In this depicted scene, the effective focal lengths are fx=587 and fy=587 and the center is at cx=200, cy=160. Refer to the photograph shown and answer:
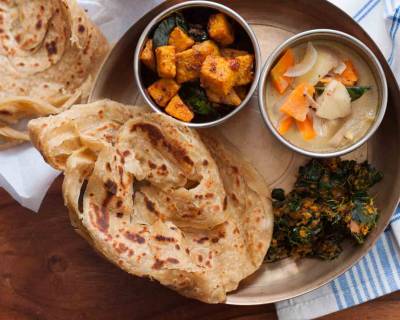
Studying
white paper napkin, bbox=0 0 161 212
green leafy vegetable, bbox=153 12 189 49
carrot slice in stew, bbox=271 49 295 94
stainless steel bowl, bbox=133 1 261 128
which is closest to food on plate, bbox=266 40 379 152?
carrot slice in stew, bbox=271 49 295 94

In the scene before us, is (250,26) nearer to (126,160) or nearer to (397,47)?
(397,47)

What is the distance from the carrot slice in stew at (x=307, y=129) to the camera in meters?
2.42

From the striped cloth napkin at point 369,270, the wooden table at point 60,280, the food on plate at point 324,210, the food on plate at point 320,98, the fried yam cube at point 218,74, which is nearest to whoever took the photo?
the fried yam cube at point 218,74

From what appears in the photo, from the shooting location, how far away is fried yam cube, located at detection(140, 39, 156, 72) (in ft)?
7.92

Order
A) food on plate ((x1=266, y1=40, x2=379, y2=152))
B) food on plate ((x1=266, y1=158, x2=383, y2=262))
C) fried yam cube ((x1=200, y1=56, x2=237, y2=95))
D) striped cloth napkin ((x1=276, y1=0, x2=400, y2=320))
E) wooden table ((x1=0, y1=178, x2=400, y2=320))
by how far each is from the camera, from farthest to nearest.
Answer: wooden table ((x1=0, y1=178, x2=400, y2=320)) < striped cloth napkin ((x1=276, y1=0, x2=400, y2=320)) < food on plate ((x1=266, y1=158, x2=383, y2=262)) < food on plate ((x1=266, y1=40, x2=379, y2=152)) < fried yam cube ((x1=200, y1=56, x2=237, y2=95))

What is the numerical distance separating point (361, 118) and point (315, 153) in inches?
10.1

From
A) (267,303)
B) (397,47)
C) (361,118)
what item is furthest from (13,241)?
(397,47)

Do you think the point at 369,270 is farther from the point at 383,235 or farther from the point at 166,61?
the point at 166,61

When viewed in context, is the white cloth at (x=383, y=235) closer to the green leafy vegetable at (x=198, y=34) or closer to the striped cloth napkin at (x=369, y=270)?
the striped cloth napkin at (x=369, y=270)

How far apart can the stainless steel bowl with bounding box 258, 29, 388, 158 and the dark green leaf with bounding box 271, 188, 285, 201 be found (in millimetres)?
269

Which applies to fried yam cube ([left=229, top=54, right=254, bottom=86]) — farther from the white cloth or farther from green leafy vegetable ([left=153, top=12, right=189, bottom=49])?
the white cloth

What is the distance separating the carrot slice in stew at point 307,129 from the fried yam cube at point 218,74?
34cm

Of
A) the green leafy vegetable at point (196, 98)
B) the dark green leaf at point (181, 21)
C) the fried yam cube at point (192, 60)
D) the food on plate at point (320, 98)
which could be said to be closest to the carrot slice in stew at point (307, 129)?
the food on plate at point (320, 98)

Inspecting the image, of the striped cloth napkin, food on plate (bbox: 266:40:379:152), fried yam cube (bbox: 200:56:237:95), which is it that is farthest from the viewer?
the striped cloth napkin
